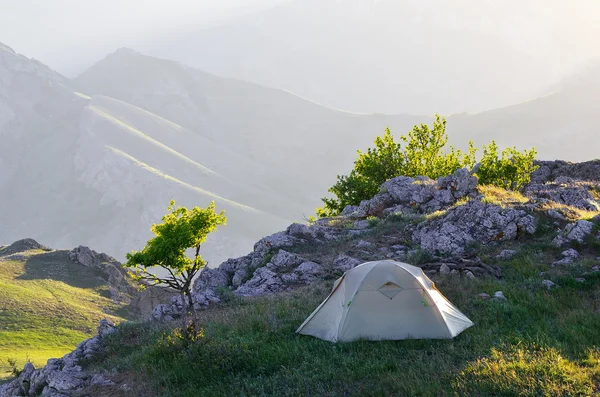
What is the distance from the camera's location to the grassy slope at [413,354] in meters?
10.3

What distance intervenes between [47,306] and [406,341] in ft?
136

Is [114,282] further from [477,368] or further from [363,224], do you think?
[477,368]

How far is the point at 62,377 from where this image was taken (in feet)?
49.1

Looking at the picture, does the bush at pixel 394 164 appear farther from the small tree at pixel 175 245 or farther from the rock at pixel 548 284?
the small tree at pixel 175 245

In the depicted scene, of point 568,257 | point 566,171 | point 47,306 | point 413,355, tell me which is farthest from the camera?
point 47,306

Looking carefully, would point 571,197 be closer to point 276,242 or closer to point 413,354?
point 276,242

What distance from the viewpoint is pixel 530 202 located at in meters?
24.6

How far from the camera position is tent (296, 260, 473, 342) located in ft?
45.5

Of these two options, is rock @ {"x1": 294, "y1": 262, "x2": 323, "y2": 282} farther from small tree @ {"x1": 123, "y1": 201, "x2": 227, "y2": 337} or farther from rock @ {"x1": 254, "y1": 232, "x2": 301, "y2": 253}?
small tree @ {"x1": 123, "y1": 201, "x2": 227, "y2": 337}

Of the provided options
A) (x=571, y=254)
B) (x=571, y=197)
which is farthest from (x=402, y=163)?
(x=571, y=254)

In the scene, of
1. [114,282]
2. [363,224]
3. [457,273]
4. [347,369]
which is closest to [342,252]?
[363,224]

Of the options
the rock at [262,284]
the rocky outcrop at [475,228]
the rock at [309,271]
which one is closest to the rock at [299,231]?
the rock at [262,284]

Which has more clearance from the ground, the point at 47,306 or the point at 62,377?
the point at 47,306

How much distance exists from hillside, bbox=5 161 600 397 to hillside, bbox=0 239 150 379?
16147mm
